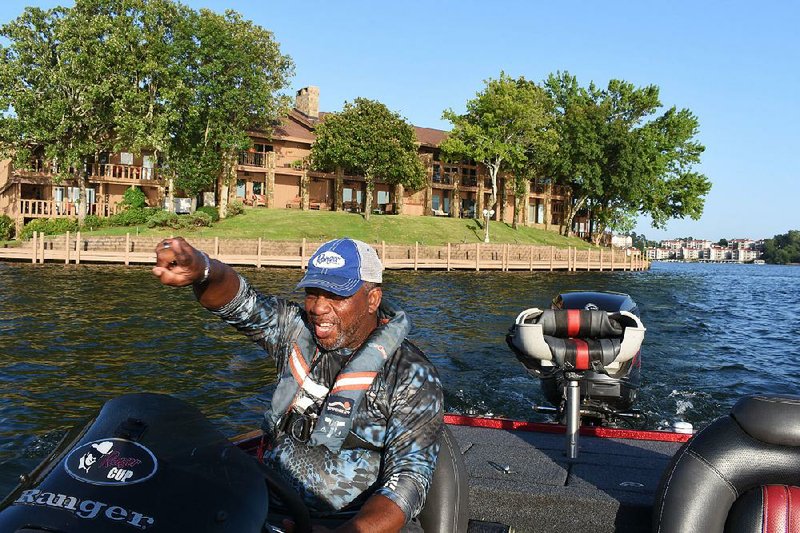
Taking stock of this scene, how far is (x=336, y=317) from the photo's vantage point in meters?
3.29

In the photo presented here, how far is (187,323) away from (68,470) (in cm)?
1786

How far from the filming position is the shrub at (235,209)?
50.9 m

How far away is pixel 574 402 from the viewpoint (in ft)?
18.0

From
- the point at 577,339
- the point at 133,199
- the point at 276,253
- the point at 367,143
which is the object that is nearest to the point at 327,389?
the point at 577,339

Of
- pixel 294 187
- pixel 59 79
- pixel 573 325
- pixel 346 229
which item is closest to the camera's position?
pixel 573 325

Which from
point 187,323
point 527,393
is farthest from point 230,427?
point 187,323

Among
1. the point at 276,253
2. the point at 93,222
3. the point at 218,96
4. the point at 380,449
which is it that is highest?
the point at 218,96

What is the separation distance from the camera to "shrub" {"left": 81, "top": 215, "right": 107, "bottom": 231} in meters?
44.7

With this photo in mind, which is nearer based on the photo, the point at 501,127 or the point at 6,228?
the point at 6,228

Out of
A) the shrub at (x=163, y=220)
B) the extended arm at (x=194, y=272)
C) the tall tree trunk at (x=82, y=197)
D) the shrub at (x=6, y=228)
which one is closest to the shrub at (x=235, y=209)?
the shrub at (x=163, y=220)

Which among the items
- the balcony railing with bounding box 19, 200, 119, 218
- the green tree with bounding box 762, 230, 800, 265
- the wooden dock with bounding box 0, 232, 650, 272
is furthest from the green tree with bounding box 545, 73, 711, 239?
the green tree with bounding box 762, 230, 800, 265

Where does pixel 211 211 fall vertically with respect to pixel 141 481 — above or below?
above

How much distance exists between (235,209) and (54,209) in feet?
39.0

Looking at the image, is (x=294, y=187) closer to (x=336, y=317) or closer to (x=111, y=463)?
(x=336, y=317)
